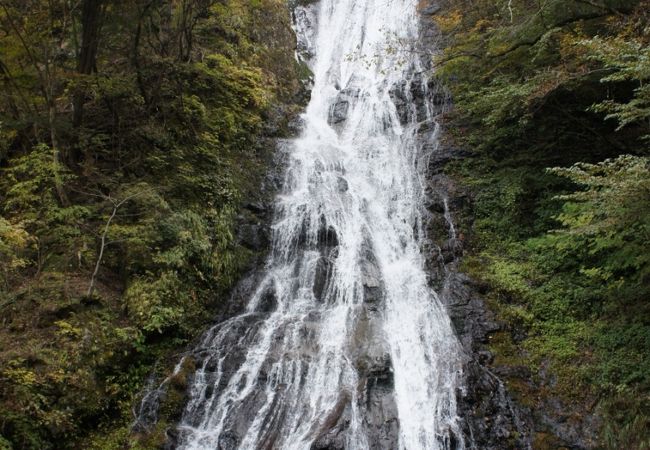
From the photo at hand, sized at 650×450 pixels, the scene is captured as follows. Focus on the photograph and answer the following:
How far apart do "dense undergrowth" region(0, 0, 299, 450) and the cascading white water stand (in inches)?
45.4

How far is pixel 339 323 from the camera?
9398mm

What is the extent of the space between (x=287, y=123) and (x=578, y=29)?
9.76 m

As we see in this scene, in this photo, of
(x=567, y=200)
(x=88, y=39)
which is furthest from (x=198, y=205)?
(x=567, y=200)

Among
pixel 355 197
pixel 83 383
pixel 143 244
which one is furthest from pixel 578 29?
pixel 83 383

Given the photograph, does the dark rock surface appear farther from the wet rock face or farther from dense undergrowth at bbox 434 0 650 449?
the wet rock face

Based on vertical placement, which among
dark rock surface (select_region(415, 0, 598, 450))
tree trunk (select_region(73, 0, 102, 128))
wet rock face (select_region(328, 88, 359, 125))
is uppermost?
wet rock face (select_region(328, 88, 359, 125))

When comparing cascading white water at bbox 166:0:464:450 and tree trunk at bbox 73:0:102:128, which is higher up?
tree trunk at bbox 73:0:102:128

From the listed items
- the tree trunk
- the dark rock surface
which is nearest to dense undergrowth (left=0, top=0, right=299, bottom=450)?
the tree trunk

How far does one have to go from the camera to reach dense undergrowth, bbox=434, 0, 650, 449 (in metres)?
6.80

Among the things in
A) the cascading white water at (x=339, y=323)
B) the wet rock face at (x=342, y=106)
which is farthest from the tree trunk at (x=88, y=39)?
the wet rock face at (x=342, y=106)

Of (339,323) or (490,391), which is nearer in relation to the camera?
(490,391)

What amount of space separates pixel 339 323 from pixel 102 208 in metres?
5.46

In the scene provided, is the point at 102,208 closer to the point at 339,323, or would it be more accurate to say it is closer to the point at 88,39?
the point at 88,39

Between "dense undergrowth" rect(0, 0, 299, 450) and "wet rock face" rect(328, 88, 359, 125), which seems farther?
"wet rock face" rect(328, 88, 359, 125)
